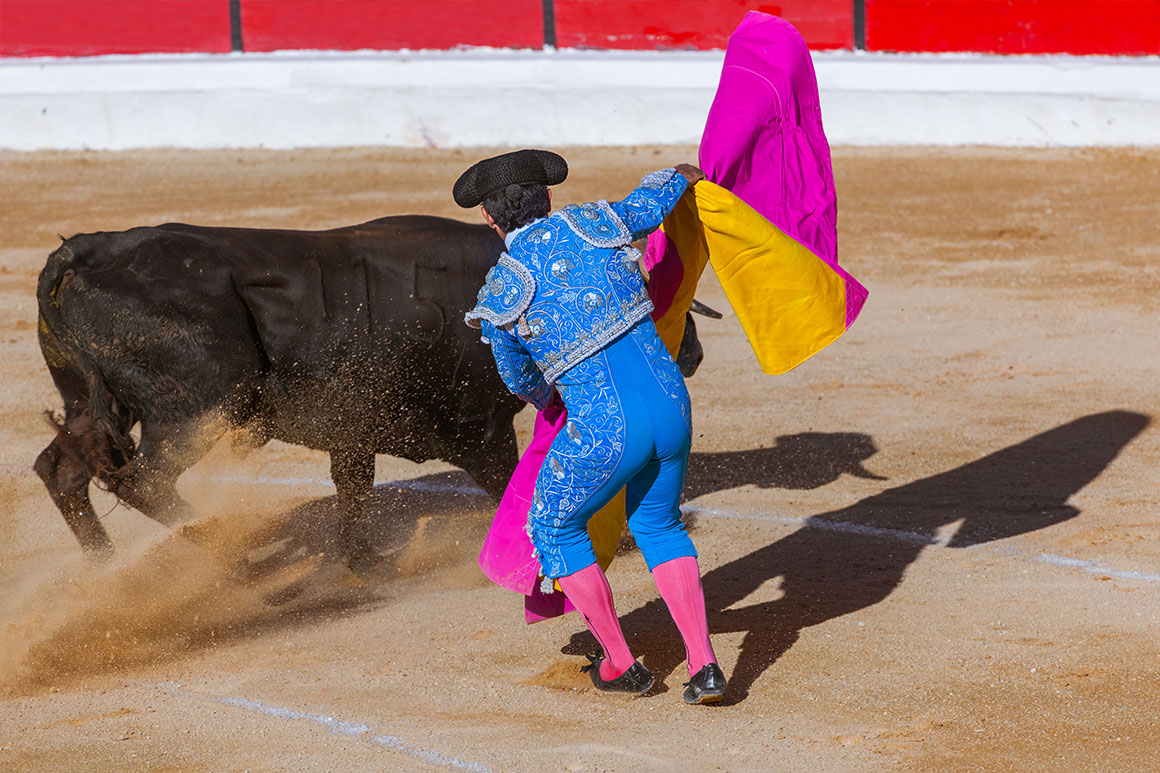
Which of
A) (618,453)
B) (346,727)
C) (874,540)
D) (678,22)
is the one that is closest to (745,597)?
(874,540)

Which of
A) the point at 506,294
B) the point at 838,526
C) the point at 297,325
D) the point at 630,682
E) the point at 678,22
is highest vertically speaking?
the point at 506,294

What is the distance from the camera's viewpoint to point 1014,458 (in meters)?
5.86

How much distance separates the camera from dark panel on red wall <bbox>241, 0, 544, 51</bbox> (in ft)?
44.2

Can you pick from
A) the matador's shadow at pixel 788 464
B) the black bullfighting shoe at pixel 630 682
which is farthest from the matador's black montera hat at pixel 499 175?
the matador's shadow at pixel 788 464

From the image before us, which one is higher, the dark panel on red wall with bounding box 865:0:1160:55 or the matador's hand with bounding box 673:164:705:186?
the matador's hand with bounding box 673:164:705:186

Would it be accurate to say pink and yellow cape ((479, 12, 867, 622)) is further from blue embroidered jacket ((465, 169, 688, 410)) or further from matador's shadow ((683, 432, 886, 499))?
matador's shadow ((683, 432, 886, 499))

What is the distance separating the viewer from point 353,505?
4891 millimetres

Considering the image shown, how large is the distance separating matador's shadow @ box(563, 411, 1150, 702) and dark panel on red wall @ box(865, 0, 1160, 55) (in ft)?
24.6

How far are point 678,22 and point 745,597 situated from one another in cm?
973

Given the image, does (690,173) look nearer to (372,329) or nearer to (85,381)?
(372,329)

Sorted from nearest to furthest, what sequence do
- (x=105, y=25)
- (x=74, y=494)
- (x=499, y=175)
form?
(x=499, y=175)
(x=74, y=494)
(x=105, y=25)

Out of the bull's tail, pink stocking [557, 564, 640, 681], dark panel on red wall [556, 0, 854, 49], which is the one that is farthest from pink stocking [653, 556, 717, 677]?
dark panel on red wall [556, 0, 854, 49]

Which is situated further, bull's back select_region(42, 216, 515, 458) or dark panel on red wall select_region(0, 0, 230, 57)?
dark panel on red wall select_region(0, 0, 230, 57)

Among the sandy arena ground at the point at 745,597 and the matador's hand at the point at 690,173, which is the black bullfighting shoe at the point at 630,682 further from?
the matador's hand at the point at 690,173
